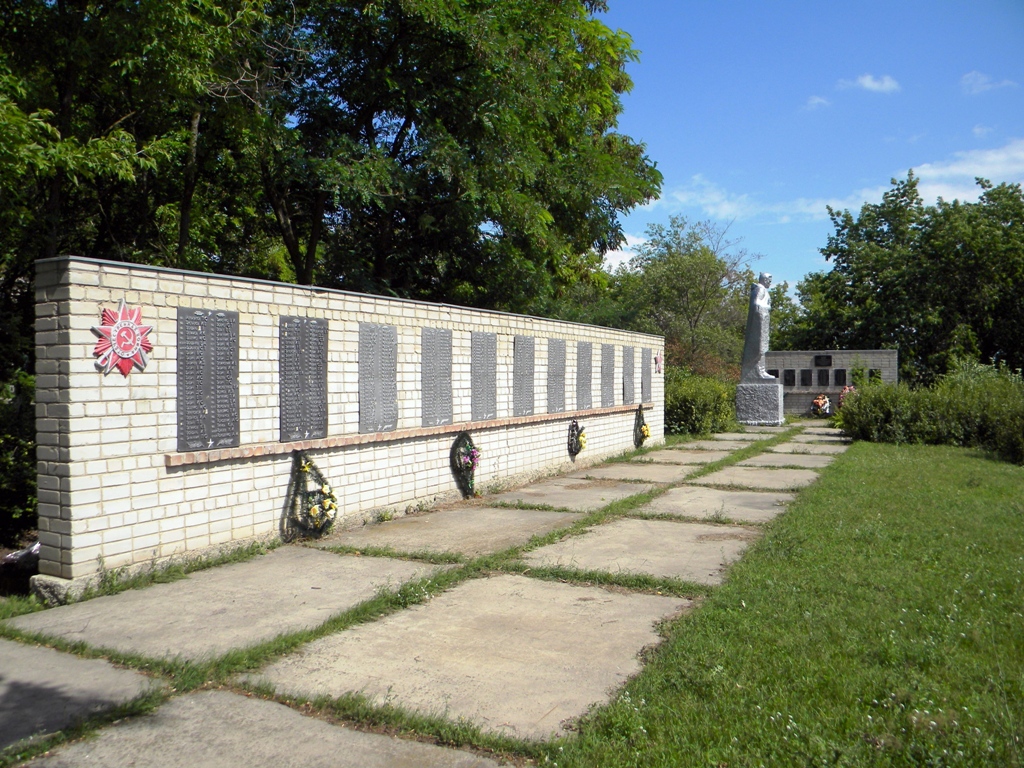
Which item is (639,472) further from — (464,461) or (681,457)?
(464,461)

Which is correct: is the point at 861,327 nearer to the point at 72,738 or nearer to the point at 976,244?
the point at 976,244

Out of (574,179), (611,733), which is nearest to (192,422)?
(611,733)

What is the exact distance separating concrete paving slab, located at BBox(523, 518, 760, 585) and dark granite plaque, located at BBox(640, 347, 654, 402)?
8.23 m

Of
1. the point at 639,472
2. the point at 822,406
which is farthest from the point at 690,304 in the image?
the point at 639,472

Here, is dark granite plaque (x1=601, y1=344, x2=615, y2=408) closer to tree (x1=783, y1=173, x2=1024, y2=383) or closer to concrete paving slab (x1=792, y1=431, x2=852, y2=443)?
concrete paving slab (x1=792, y1=431, x2=852, y2=443)

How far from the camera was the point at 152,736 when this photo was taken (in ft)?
11.7

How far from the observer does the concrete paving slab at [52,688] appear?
144 inches

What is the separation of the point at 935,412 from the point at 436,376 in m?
12.9

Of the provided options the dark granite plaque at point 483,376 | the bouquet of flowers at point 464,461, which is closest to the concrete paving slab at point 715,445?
the dark granite plaque at point 483,376

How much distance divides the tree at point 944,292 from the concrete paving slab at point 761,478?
21192 millimetres

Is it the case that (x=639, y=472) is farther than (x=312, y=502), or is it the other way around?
(x=639, y=472)

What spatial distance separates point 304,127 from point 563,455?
770cm

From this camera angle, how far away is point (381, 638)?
16.1 feet

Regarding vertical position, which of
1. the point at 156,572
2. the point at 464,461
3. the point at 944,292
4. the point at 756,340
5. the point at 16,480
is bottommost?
the point at 156,572
